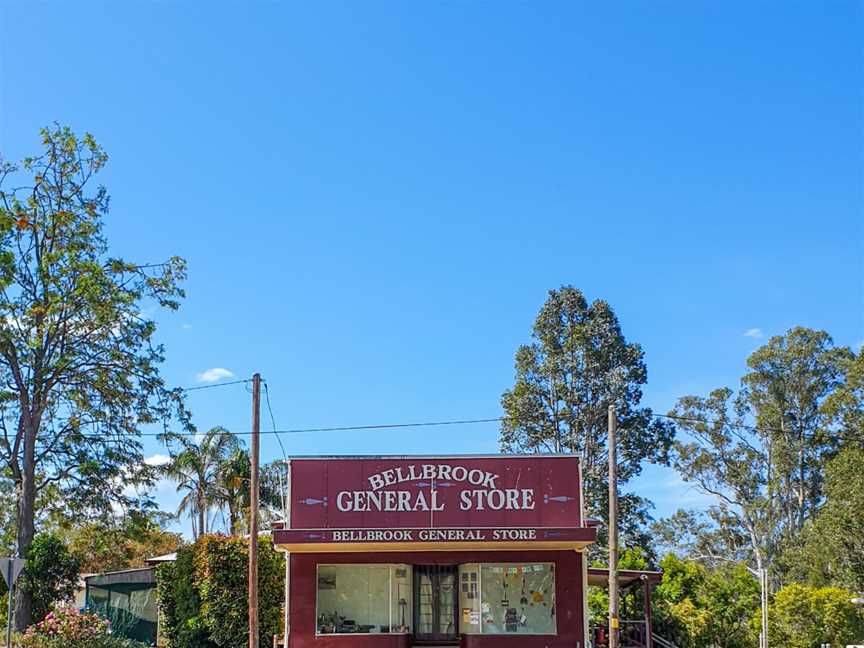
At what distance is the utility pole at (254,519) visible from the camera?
68.7 ft

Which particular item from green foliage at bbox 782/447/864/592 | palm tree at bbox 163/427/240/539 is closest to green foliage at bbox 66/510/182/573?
palm tree at bbox 163/427/240/539

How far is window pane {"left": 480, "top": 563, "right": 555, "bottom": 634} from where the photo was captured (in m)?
23.9

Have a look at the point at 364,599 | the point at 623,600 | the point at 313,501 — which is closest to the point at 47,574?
the point at 313,501

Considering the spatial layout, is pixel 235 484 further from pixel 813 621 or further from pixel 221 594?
pixel 813 621

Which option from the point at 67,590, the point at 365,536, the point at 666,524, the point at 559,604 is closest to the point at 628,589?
the point at 559,604

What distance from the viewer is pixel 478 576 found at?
24219mm

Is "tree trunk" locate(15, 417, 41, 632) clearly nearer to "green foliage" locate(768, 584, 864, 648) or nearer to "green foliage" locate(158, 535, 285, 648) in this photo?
"green foliage" locate(158, 535, 285, 648)

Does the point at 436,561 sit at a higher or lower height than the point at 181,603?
higher

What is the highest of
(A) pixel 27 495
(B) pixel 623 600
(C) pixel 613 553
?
(A) pixel 27 495

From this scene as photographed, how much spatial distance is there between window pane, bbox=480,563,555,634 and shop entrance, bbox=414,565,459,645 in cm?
73

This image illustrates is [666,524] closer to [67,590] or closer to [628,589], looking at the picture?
[628,589]

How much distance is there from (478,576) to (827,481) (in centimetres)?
2644

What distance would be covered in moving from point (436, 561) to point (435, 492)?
166 centimetres

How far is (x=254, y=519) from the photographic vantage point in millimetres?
21297
